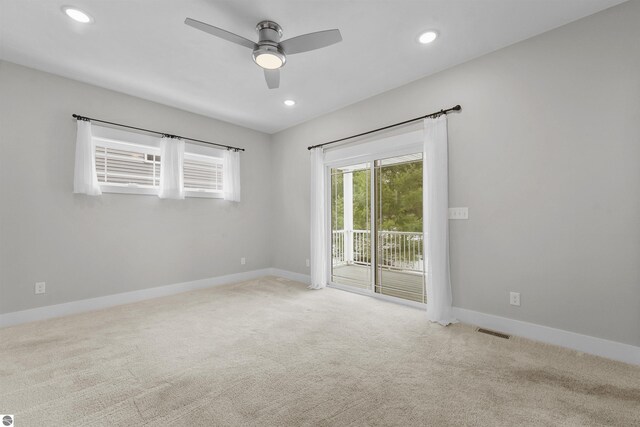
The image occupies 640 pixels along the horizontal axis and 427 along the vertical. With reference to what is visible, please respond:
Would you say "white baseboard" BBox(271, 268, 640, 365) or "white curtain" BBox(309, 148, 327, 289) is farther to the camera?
"white curtain" BBox(309, 148, 327, 289)

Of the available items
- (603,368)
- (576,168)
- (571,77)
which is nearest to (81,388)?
(603,368)

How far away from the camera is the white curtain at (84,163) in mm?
3338

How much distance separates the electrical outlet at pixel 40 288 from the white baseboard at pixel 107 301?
188 millimetres

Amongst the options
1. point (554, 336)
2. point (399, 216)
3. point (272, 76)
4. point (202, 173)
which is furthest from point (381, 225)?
point (202, 173)

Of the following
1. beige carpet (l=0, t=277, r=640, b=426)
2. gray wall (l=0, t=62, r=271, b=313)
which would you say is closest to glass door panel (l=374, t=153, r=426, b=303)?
beige carpet (l=0, t=277, r=640, b=426)

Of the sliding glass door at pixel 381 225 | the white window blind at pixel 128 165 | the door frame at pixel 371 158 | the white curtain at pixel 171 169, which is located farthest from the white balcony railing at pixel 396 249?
the white window blind at pixel 128 165

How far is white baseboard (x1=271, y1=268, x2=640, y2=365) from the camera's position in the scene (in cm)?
221

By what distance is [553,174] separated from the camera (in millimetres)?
2535

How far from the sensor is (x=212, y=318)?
127 inches

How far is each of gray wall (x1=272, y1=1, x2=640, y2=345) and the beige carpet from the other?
0.49 meters

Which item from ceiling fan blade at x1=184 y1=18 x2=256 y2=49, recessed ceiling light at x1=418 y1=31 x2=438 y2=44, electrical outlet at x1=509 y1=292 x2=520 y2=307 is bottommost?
electrical outlet at x1=509 y1=292 x2=520 y2=307

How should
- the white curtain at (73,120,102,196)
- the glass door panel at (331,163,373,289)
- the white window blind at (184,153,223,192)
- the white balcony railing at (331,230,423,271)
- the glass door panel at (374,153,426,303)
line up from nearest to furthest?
the white curtain at (73,120,102,196) → the glass door panel at (374,153,426,303) → the white balcony railing at (331,230,423,271) → the glass door panel at (331,163,373,289) → the white window blind at (184,153,223,192)

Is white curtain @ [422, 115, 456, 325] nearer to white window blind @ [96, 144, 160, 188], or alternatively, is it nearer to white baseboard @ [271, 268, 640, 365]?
white baseboard @ [271, 268, 640, 365]

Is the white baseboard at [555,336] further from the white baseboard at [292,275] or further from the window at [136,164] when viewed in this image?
the window at [136,164]
